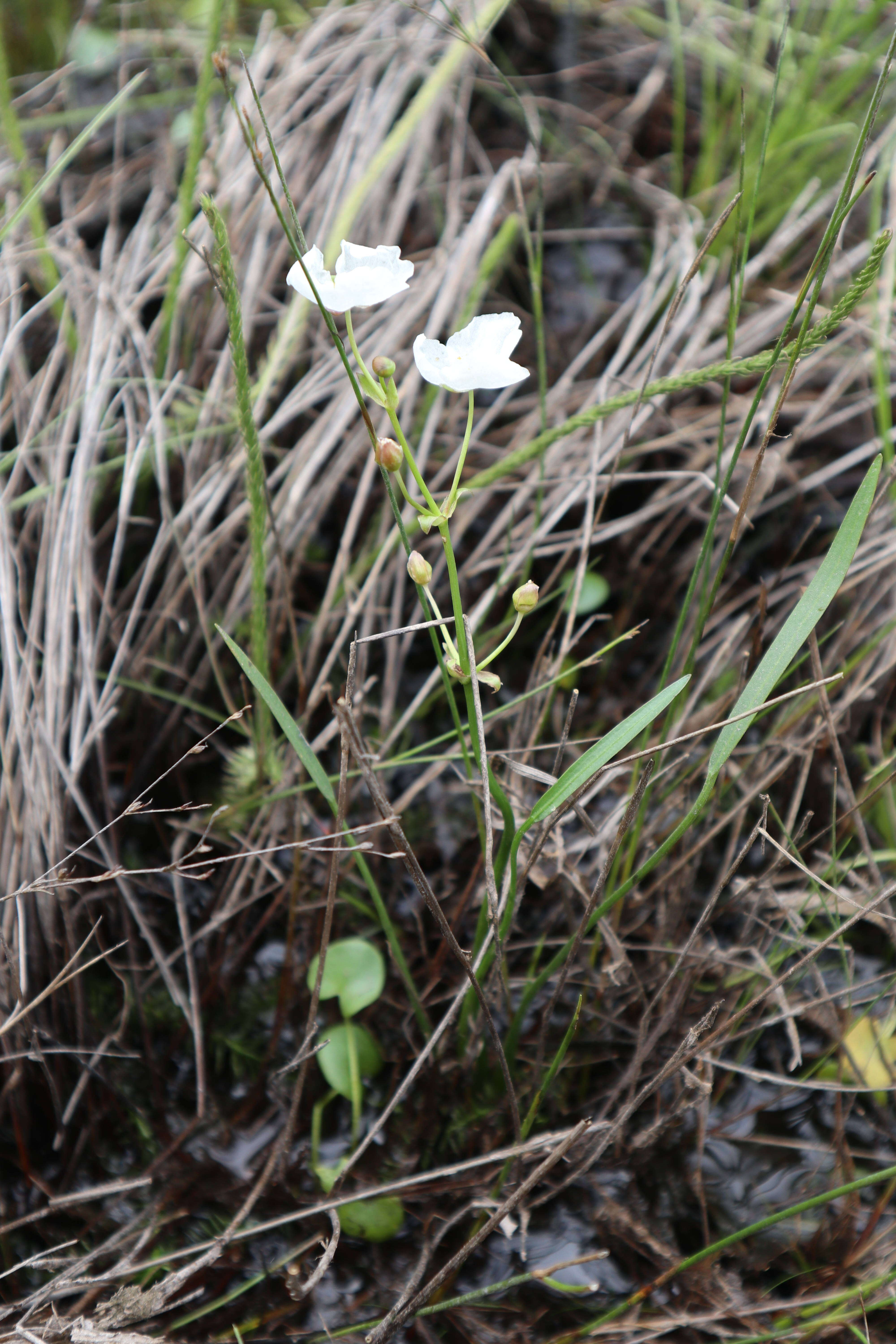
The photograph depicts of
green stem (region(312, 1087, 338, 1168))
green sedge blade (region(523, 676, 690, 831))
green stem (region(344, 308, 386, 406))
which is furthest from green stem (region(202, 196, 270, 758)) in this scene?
green stem (region(312, 1087, 338, 1168))

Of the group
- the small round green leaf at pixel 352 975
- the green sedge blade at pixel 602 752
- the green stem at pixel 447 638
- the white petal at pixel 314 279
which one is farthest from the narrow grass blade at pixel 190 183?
the small round green leaf at pixel 352 975

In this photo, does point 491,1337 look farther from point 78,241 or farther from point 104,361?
point 78,241

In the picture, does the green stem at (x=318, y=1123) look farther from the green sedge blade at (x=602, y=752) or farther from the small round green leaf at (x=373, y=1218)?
the green sedge blade at (x=602, y=752)

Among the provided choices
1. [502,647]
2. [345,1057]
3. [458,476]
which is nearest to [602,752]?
[502,647]

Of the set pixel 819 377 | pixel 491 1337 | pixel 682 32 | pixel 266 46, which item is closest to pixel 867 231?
pixel 819 377

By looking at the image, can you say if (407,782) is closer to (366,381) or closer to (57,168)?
(366,381)
